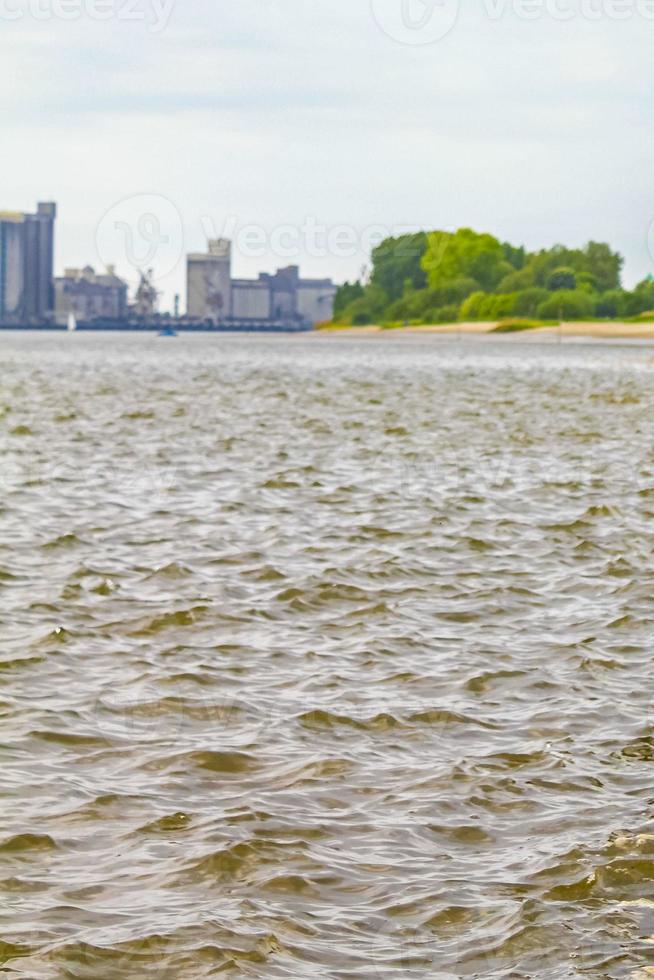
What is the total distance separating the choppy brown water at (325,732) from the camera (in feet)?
24.1

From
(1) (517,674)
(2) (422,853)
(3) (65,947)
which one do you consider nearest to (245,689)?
(1) (517,674)

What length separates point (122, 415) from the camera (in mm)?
44562

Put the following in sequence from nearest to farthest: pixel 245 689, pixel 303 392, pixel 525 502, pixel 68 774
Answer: pixel 68 774 < pixel 245 689 < pixel 525 502 < pixel 303 392

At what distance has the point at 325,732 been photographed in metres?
10.5

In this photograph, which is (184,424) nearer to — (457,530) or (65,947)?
(457,530)

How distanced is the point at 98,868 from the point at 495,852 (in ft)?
7.25

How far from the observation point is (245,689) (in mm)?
11609

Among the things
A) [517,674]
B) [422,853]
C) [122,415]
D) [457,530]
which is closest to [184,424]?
[122,415]

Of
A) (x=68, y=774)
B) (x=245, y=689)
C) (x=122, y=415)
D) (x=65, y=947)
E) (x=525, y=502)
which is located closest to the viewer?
(x=65, y=947)

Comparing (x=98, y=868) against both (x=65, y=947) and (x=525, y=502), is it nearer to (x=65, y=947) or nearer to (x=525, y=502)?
(x=65, y=947)

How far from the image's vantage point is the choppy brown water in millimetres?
7359

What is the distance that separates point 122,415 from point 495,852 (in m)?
37.1

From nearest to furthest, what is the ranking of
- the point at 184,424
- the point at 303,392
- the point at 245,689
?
the point at 245,689
the point at 184,424
the point at 303,392

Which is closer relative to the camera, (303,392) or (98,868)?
(98,868)
